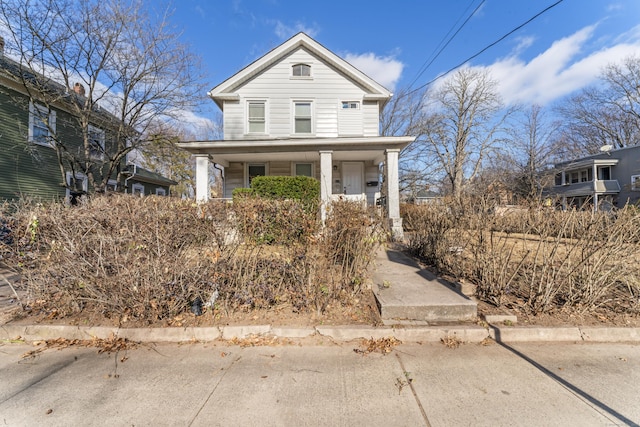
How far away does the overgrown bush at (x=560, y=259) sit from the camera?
3.68 meters

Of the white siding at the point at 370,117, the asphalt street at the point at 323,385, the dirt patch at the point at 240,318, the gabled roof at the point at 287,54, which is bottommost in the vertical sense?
the asphalt street at the point at 323,385

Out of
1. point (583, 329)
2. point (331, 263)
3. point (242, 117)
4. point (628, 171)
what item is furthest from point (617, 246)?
point (628, 171)

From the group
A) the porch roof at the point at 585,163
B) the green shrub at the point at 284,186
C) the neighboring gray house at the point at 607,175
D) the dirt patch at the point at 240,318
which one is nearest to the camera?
the dirt patch at the point at 240,318

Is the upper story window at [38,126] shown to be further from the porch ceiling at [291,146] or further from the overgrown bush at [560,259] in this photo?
the overgrown bush at [560,259]

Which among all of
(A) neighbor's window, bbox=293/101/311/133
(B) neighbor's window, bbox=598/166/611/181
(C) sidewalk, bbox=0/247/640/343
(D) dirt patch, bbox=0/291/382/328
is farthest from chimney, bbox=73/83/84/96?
(B) neighbor's window, bbox=598/166/611/181

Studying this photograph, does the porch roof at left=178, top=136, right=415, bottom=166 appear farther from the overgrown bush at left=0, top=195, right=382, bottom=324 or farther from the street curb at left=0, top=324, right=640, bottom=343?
the street curb at left=0, top=324, right=640, bottom=343

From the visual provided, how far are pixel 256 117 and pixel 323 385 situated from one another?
12055 millimetres

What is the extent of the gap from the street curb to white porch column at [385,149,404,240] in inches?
250

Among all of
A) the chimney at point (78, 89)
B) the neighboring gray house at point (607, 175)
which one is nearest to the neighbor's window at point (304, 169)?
the chimney at point (78, 89)

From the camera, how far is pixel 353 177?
1345 centimetres

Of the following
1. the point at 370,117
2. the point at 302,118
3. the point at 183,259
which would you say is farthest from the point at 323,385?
the point at 370,117

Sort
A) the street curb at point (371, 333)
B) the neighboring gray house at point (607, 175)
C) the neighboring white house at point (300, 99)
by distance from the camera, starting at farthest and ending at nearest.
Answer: the neighboring gray house at point (607, 175) < the neighboring white house at point (300, 99) < the street curb at point (371, 333)

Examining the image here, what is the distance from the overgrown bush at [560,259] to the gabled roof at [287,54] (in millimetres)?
9970

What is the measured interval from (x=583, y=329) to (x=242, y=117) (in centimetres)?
1279
